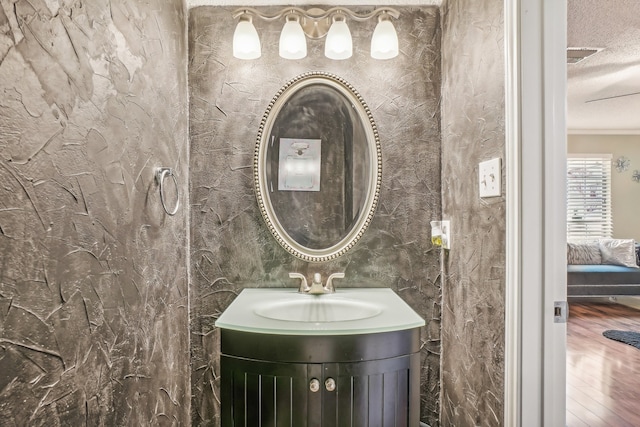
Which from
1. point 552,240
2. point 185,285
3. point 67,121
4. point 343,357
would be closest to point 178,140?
point 185,285

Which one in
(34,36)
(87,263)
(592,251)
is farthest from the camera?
(592,251)

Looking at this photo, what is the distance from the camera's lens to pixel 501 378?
1.04 m

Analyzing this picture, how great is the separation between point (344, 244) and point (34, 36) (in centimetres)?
114

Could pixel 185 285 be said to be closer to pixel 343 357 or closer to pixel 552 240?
pixel 343 357

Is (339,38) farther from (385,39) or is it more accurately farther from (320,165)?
(320,165)

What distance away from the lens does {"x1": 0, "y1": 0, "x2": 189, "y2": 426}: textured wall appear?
660mm

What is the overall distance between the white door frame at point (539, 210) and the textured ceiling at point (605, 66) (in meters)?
1.38

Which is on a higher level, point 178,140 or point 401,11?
point 401,11

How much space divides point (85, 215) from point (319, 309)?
2.87ft

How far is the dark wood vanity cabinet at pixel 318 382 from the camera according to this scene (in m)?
1.16

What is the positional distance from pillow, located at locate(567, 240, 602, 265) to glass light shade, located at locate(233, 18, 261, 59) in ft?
16.4

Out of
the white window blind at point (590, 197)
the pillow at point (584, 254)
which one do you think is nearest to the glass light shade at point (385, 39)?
the pillow at point (584, 254)

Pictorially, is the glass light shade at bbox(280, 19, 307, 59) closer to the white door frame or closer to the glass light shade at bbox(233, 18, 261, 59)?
the glass light shade at bbox(233, 18, 261, 59)

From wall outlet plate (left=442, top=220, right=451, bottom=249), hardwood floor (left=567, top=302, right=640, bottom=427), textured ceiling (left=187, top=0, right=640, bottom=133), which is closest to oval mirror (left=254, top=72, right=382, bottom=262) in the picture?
wall outlet plate (left=442, top=220, right=451, bottom=249)
